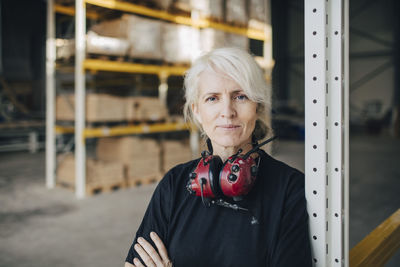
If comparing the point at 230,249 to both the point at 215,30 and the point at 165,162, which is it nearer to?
the point at 165,162

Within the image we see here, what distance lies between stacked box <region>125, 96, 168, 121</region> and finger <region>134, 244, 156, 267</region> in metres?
5.07

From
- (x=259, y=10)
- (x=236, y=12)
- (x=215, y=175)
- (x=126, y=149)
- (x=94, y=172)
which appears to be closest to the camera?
(x=215, y=175)

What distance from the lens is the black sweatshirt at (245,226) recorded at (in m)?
1.41

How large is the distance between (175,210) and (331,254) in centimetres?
70

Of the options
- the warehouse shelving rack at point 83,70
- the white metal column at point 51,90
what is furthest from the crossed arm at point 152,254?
the white metal column at point 51,90

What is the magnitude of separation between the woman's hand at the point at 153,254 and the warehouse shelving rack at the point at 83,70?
3514 mm

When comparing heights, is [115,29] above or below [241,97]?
above

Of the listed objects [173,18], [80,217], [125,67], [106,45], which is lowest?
[80,217]

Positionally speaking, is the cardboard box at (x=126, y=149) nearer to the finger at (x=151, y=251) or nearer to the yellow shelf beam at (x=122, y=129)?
the yellow shelf beam at (x=122, y=129)

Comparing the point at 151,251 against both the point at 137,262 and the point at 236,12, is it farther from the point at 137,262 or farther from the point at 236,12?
the point at 236,12

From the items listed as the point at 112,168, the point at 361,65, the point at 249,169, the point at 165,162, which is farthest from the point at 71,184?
the point at 361,65

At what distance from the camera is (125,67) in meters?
6.40

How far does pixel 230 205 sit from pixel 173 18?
6408mm

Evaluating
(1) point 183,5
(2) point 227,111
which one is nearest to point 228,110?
(2) point 227,111
